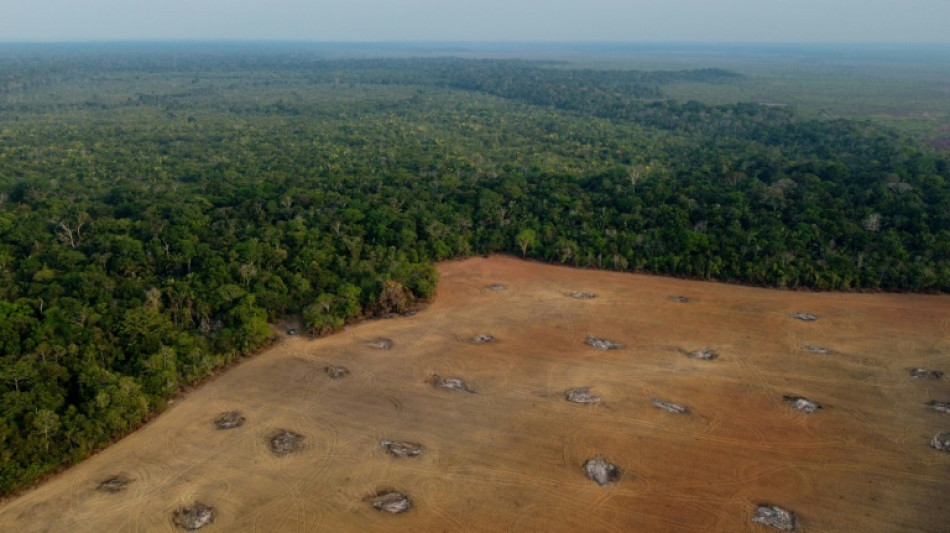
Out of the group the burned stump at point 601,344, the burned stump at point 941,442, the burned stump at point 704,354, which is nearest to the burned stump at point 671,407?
the burned stump at point 704,354

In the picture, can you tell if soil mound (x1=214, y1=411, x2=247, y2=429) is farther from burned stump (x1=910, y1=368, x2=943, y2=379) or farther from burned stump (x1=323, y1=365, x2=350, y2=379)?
burned stump (x1=910, y1=368, x2=943, y2=379)

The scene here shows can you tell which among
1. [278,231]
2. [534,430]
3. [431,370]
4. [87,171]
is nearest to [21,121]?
[87,171]

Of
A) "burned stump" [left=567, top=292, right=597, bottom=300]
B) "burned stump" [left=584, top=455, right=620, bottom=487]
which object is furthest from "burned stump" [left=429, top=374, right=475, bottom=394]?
"burned stump" [left=567, top=292, right=597, bottom=300]

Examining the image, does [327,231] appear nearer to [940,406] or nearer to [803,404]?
[803,404]

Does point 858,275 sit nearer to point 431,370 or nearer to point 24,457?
point 431,370

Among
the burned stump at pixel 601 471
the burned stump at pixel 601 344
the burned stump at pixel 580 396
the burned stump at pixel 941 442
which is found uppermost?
the burned stump at pixel 601 344

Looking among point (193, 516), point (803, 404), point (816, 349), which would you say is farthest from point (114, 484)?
point (816, 349)

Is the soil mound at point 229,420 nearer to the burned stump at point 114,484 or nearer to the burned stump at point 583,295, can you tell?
the burned stump at point 114,484
